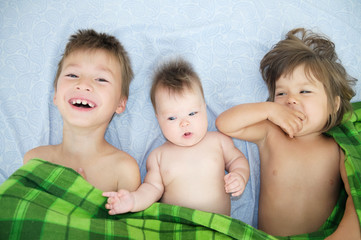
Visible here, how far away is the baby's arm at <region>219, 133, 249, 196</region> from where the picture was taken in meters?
1.49

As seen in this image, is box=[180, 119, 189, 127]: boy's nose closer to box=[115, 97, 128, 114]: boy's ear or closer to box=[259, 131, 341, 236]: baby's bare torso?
box=[115, 97, 128, 114]: boy's ear

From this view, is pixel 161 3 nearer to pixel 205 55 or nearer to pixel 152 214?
pixel 205 55

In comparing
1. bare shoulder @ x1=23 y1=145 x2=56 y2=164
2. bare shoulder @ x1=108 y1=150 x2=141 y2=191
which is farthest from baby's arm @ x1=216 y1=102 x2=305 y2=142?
bare shoulder @ x1=23 y1=145 x2=56 y2=164

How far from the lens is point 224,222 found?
52.3 inches

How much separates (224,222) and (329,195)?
24.4 inches

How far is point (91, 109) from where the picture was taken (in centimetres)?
155

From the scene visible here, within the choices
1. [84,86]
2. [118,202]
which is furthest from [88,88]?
[118,202]

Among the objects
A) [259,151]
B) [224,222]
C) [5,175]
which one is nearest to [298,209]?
[259,151]

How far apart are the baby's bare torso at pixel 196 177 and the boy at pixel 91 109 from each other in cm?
17

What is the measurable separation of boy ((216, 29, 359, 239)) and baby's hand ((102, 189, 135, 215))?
0.61 metres

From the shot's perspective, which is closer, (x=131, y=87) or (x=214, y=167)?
(x=214, y=167)

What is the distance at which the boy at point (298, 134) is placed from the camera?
1.61 meters

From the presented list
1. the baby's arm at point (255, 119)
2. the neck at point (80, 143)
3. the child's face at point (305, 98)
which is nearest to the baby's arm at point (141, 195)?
the neck at point (80, 143)

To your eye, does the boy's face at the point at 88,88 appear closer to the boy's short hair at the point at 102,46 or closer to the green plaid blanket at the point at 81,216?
the boy's short hair at the point at 102,46
